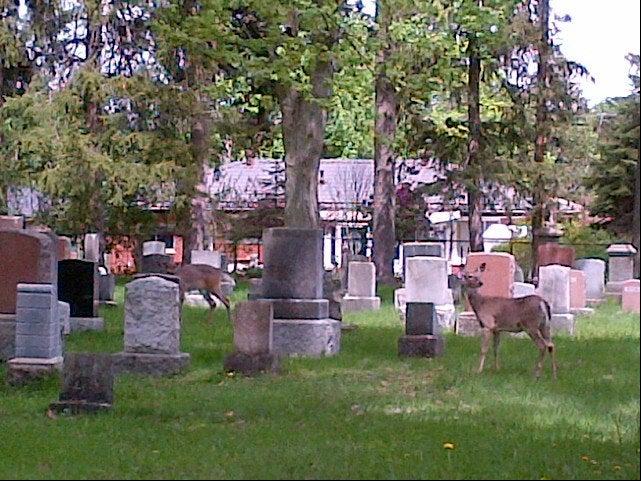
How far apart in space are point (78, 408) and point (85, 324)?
8074 mm

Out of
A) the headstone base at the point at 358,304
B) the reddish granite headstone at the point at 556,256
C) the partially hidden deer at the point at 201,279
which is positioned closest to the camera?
the partially hidden deer at the point at 201,279

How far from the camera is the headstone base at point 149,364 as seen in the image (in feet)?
42.6

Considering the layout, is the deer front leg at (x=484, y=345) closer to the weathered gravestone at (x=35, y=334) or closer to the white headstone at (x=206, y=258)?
the weathered gravestone at (x=35, y=334)

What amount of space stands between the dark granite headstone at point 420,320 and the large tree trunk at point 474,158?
18.4 metres

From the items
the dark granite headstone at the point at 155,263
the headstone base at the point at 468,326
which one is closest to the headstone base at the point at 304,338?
the headstone base at the point at 468,326

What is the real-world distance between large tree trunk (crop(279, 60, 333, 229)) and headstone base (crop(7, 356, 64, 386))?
443 inches

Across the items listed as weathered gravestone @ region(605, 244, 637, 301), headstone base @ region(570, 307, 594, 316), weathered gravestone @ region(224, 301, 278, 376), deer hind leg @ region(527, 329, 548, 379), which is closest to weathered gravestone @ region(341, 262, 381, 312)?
headstone base @ region(570, 307, 594, 316)

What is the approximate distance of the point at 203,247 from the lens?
111 ft

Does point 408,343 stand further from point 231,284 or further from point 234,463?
point 231,284

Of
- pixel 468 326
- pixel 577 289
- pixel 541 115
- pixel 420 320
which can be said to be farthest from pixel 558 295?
pixel 541 115

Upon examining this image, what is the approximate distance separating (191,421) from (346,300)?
1356cm

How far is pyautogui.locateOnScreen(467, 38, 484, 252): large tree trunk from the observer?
3366 cm

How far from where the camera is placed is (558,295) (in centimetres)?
1873

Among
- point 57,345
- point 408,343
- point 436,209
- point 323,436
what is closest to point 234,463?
point 323,436
